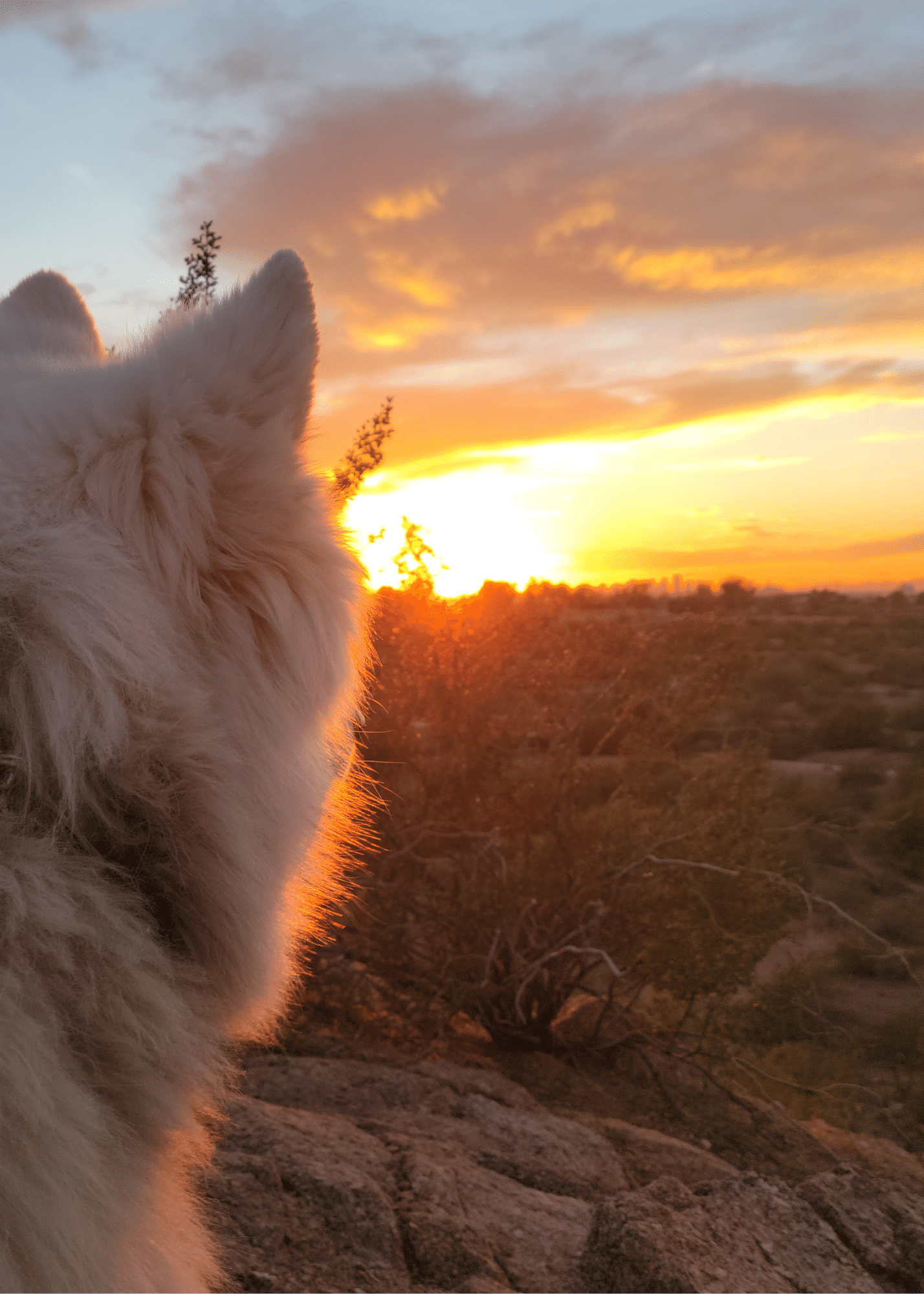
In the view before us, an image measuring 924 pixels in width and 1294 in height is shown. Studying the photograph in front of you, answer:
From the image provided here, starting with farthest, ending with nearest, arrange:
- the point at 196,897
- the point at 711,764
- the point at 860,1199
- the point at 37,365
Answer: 1. the point at 711,764
2. the point at 860,1199
3. the point at 37,365
4. the point at 196,897

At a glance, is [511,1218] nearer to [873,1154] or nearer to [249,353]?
[873,1154]

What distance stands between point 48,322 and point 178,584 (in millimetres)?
950

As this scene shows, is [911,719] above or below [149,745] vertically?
below

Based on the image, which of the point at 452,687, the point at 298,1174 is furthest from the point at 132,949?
the point at 452,687

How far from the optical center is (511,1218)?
2.58m

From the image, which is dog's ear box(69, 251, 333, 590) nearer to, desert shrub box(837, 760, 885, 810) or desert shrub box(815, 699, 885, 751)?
desert shrub box(837, 760, 885, 810)

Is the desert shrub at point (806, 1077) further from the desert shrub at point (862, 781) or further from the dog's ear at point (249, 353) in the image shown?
the desert shrub at point (862, 781)

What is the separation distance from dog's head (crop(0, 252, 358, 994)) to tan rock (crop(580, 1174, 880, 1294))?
1.53 m

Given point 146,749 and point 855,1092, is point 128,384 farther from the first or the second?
point 855,1092

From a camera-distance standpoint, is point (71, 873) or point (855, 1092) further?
point (855, 1092)

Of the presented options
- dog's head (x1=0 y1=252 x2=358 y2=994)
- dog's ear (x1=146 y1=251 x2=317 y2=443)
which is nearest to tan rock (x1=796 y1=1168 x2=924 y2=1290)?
dog's head (x1=0 y1=252 x2=358 y2=994)

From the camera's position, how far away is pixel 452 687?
507cm

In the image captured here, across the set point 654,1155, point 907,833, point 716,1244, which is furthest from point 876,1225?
point 907,833

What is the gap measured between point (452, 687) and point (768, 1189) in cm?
304
